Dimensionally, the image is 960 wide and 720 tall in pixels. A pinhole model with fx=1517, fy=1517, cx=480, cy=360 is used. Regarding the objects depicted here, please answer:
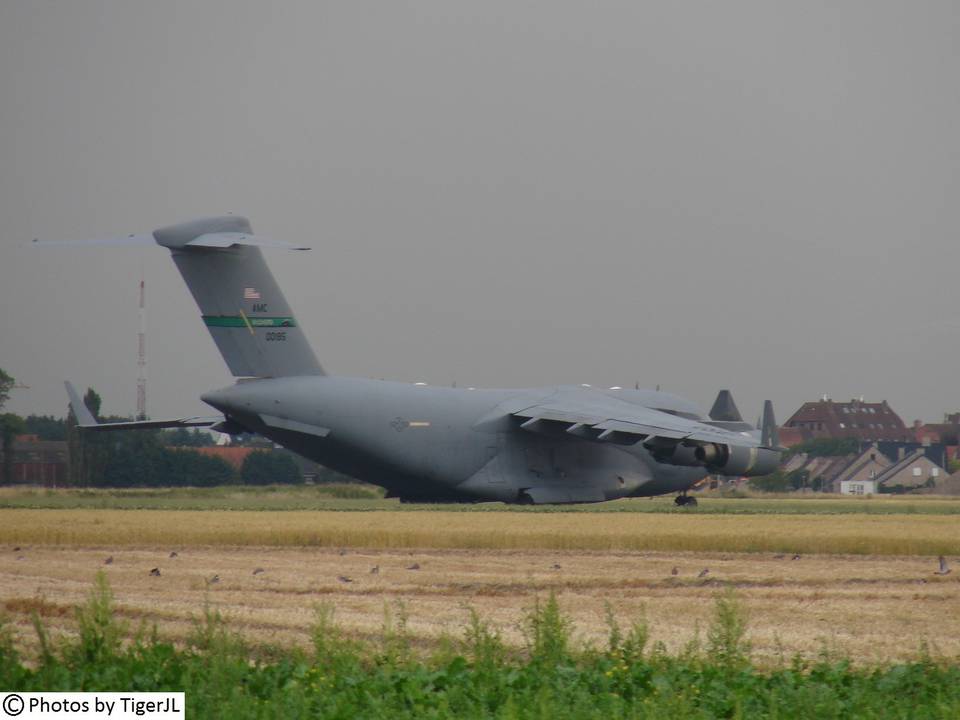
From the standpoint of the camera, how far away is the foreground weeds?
36.1 feet

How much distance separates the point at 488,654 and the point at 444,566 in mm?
12382

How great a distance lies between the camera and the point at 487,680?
38.9ft

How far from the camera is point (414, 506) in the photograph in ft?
147

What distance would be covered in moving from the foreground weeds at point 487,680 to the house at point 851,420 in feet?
334

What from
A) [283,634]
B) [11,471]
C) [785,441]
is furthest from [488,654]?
[785,441]

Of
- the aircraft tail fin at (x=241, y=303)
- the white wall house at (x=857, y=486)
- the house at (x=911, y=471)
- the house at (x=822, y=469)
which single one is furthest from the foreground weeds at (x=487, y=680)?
the house at (x=911, y=471)

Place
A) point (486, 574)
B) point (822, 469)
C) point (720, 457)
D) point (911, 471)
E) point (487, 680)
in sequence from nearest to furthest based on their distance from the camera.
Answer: point (487, 680)
point (486, 574)
point (720, 457)
point (822, 469)
point (911, 471)

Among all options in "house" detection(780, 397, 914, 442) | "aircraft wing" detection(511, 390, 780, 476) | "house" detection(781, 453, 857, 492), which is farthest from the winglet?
"house" detection(780, 397, 914, 442)

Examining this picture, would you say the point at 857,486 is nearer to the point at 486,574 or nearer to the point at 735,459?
the point at 735,459

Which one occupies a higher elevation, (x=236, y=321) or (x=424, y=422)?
(x=236, y=321)

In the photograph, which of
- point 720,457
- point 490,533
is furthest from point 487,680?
point 720,457

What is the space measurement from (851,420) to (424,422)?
82476mm

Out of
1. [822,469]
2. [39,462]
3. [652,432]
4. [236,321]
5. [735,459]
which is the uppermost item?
[236,321]

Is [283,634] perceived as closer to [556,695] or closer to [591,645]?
[591,645]
